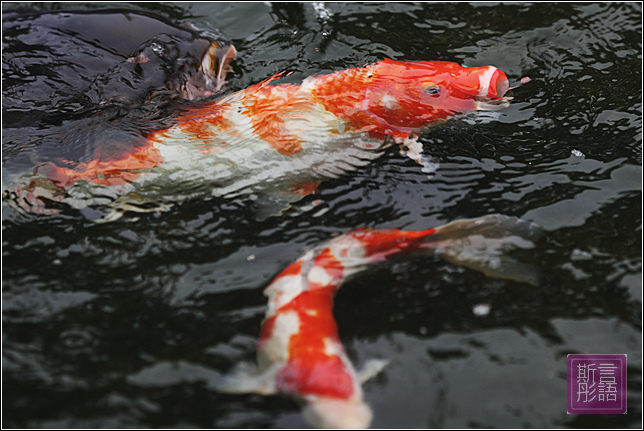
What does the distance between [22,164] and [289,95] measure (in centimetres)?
208

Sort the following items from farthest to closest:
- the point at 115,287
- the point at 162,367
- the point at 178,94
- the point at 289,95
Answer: the point at 178,94
the point at 289,95
the point at 115,287
the point at 162,367

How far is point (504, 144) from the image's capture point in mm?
4684

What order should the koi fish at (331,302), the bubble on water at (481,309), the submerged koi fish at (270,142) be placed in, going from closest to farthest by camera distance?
the koi fish at (331,302) < the bubble on water at (481,309) < the submerged koi fish at (270,142)

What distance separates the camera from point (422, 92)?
460cm

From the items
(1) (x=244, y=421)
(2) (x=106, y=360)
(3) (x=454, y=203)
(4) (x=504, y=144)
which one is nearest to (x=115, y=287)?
(2) (x=106, y=360)

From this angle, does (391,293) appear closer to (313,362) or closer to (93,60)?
(313,362)

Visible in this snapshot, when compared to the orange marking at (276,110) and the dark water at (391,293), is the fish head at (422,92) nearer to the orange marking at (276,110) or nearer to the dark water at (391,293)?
the dark water at (391,293)

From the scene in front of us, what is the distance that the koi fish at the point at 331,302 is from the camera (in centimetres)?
297

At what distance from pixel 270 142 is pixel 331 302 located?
1472mm

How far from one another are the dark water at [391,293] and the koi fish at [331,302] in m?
0.08

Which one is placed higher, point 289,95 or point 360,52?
point 360,52

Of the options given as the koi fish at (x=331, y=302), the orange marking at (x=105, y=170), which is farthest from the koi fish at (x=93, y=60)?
the koi fish at (x=331, y=302)

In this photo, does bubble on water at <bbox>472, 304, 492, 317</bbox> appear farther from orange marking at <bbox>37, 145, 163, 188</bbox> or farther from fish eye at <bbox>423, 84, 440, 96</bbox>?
orange marking at <bbox>37, 145, 163, 188</bbox>

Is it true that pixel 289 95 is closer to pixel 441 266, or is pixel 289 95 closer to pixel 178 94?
pixel 178 94
